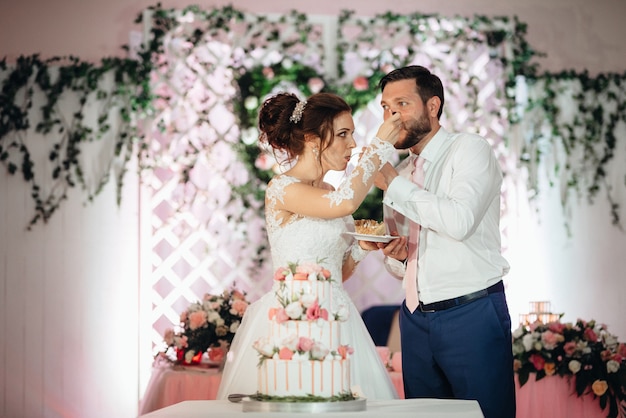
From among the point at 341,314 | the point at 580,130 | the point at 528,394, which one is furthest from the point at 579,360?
the point at 580,130

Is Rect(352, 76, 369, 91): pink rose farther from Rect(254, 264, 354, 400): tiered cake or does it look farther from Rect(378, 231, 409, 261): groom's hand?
Rect(254, 264, 354, 400): tiered cake

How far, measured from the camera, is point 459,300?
9.30 ft

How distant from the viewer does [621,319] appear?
621 centimetres

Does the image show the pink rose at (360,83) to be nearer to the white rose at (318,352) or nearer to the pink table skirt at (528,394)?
the pink table skirt at (528,394)

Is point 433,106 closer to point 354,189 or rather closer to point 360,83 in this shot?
point 354,189

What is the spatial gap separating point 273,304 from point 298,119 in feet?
2.14

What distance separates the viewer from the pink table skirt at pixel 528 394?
13.6 ft

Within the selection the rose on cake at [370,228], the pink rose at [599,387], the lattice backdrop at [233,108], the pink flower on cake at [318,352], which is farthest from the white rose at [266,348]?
the lattice backdrop at [233,108]

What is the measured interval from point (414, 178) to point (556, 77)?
11.4ft

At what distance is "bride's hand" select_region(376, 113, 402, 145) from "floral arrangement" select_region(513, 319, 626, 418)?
1611 mm

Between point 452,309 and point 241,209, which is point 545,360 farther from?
point 241,209

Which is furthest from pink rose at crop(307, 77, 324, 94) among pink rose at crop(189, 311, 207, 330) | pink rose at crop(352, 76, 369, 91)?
pink rose at crop(189, 311, 207, 330)

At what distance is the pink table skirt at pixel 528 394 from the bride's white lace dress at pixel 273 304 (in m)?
1.13

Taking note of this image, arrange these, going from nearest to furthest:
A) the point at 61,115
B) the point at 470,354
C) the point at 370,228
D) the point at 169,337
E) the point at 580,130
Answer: the point at 470,354
the point at 370,228
the point at 169,337
the point at 61,115
the point at 580,130
